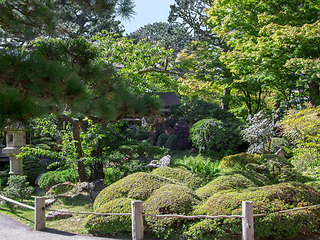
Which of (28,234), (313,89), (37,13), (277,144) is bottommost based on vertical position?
(28,234)

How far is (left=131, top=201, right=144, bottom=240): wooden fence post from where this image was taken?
444cm

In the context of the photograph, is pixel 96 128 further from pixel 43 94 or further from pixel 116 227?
pixel 43 94

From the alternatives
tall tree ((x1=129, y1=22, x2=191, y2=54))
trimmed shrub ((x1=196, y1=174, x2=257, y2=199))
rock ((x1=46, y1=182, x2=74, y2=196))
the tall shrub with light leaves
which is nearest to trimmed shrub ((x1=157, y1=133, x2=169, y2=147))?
the tall shrub with light leaves

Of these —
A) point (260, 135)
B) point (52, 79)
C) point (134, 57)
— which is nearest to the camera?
point (52, 79)

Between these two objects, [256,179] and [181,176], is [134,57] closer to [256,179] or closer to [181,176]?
[181,176]

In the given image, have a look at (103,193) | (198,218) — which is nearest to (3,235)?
(103,193)

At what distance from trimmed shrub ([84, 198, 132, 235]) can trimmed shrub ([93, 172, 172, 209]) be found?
367 millimetres

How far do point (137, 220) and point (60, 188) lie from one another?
168 inches

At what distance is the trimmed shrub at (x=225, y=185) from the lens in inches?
218

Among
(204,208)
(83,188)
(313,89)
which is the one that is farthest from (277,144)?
(83,188)

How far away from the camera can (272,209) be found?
4.58 meters

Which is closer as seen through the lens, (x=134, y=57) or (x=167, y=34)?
(x=134, y=57)

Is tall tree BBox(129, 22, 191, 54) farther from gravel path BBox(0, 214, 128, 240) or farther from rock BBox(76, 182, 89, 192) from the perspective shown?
gravel path BBox(0, 214, 128, 240)

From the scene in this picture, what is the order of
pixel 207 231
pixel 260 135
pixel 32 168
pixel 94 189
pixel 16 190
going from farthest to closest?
pixel 260 135
pixel 32 168
pixel 16 190
pixel 94 189
pixel 207 231
